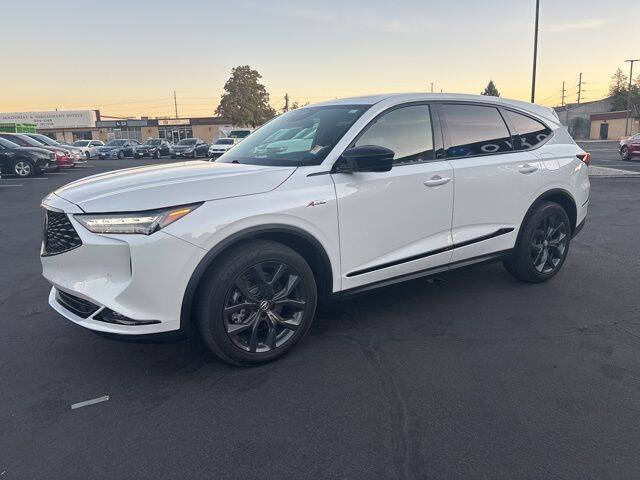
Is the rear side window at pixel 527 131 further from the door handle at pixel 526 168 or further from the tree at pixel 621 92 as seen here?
the tree at pixel 621 92

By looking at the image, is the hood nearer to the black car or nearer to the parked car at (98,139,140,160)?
the black car

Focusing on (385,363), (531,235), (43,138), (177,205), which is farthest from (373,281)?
(43,138)

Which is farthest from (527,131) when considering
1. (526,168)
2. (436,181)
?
(436,181)

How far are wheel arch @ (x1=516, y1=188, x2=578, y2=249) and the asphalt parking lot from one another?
777 mm

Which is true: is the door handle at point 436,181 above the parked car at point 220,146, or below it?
below

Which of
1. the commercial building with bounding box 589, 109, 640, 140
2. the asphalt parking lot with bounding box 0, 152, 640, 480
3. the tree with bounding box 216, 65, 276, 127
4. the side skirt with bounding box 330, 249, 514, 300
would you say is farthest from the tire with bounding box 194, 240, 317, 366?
the commercial building with bounding box 589, 109, 640, 140

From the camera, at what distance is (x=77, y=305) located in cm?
305

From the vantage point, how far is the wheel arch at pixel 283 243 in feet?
9.48

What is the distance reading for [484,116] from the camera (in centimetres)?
436

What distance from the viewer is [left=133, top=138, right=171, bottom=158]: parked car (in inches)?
1351

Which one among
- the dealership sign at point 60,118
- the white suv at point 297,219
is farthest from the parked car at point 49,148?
the dealership sign at point 60,118

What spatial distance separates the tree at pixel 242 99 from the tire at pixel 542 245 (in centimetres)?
5795

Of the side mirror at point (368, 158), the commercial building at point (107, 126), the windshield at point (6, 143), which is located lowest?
the side mirror at point (368, 158)

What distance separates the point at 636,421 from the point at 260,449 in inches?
79.9
